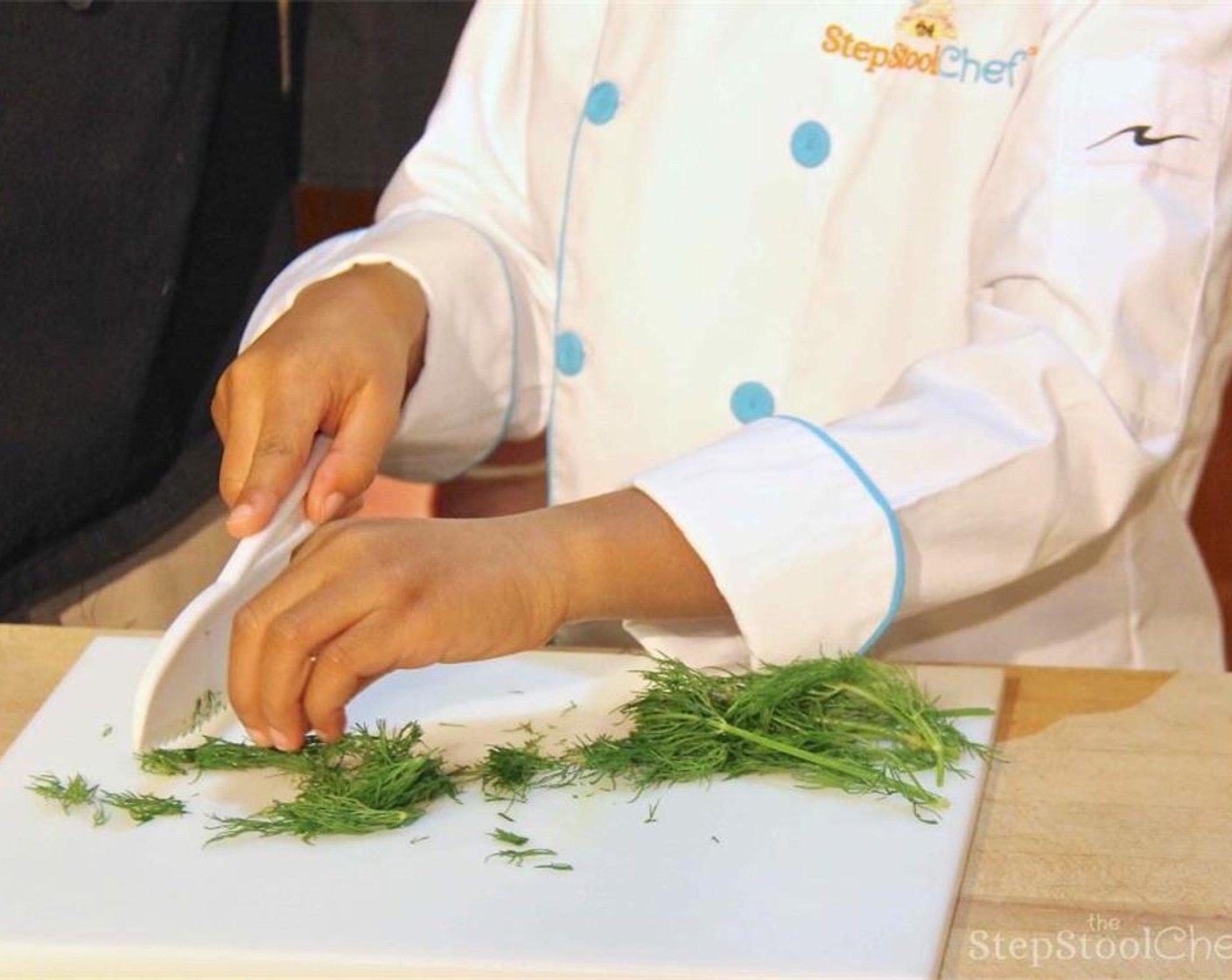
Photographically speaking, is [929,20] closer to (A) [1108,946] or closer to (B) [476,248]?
(B) [476,248]

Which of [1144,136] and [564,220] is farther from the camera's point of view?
[564,220]

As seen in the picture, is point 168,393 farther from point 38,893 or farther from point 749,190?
point 38,893

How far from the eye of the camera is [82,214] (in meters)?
1.22

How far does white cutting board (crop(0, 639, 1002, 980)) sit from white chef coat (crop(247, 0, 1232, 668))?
4.6 inches

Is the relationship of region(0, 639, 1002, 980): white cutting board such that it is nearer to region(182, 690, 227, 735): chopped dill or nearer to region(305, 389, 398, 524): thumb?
region(182, 690, 227, 735): chopped dill

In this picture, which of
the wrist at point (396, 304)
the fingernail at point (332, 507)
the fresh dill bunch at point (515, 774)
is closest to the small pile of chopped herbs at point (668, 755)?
the fresh dill bunch at point (515, 774)

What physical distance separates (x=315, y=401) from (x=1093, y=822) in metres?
0.43

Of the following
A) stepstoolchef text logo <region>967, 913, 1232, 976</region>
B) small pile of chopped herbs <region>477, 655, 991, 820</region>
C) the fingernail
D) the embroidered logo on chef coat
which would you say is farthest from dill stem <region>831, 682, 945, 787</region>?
the embroidered logo on chef coat

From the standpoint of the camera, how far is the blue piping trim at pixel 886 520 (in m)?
0.83

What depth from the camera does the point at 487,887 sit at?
28.1 inches

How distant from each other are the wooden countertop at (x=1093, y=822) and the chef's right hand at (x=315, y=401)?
15 cm

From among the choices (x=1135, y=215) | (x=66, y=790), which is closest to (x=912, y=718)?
(x=1135, y=215)

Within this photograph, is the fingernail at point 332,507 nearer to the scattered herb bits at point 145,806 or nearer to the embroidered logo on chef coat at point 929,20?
the scattered herb bits at point 145,806

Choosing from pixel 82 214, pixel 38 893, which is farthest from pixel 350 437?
pixel 82 214
